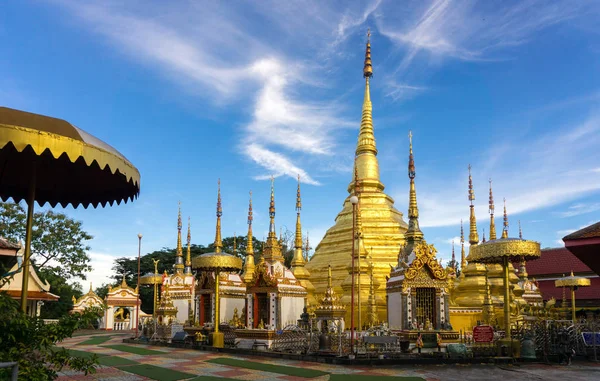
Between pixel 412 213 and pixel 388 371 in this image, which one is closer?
pixel 388 371

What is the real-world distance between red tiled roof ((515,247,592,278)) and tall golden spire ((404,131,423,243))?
1837cm

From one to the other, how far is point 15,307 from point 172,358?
14065mm

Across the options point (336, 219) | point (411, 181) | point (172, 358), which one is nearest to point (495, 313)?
point (411, 181)

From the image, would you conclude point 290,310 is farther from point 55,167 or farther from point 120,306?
point 120,306

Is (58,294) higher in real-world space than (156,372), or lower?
higher

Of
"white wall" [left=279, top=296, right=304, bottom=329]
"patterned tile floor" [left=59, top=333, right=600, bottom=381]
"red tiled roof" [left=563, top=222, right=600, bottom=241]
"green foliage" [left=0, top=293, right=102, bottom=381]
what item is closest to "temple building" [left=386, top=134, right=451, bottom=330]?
"white wall" [left=279, top=296, right=304, bottom=329]

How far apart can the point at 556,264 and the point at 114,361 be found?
34951 millimetres

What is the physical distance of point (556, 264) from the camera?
41094mm

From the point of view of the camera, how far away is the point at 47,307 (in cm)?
4466

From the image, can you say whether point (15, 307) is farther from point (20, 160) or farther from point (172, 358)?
point (172, 358)

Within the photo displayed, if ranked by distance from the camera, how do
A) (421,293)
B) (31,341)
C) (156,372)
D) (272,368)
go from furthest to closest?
(421,293) → (272,368) → (156,372) → (31,341)

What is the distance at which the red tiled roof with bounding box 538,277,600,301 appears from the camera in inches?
1460

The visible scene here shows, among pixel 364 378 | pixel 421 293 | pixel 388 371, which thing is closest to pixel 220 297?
pixel 421 293

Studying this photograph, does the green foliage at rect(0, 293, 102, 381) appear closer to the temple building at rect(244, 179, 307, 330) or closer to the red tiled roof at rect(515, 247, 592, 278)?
the temple building at rect(244, 179, 307, 330)
